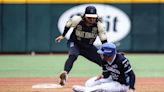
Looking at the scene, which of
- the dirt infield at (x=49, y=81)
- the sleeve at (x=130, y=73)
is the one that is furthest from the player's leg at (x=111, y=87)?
the dirt infield at (x=49, y=81)

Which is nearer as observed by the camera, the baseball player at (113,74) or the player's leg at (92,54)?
the baseball player at (113,74)

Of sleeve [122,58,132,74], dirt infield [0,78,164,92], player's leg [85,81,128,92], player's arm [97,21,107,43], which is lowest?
dirt infield [0,78,164,92]

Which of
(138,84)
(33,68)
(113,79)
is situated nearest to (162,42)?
(33,68)

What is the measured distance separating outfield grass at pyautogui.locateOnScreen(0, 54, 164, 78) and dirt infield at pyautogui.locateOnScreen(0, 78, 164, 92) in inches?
41.1

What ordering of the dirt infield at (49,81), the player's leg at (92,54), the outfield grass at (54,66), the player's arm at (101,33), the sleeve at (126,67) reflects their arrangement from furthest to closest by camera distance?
the outfield grass at (54,66) → the player's leg at (92,54) → the player's arm at (101,33) → the dirt infield at (49,81) → the sleeve at (126,67)

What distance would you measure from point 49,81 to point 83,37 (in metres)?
1.98

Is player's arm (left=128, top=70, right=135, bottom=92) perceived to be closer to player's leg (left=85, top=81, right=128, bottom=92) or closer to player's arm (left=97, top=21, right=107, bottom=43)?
player's leg (left=85, top=81, right=128, bottom=92)

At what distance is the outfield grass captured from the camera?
15586mm

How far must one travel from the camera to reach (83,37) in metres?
12.2

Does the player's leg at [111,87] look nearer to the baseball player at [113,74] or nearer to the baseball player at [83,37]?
the baseball player at [113,74]

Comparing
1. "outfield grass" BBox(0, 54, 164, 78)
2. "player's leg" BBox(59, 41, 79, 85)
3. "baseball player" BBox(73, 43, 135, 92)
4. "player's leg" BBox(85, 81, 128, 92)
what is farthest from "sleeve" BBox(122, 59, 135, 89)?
"outfield grass" BBox(0, 54, 164, 78)

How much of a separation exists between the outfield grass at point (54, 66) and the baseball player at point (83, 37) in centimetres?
288

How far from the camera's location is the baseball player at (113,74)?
969 centimetres

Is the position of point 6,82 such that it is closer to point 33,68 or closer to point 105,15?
point 33,68
